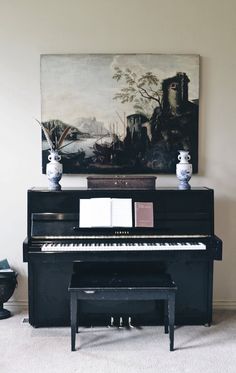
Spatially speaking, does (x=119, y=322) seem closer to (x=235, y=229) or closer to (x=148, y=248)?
(x=148, y=248)

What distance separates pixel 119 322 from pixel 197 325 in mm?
597

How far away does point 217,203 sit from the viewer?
155 inches

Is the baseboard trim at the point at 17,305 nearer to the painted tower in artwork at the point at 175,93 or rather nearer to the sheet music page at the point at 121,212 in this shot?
the sheet music page at the point at 121,212

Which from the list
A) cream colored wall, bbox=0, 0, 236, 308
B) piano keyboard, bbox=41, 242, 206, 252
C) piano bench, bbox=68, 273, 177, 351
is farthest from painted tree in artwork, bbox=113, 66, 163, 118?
piano bench, bbox=68, 273, 177, 351

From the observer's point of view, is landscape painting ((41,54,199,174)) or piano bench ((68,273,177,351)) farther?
landscape painting ((41,54,199,174))

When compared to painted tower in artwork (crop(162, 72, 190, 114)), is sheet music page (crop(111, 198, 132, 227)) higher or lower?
lower

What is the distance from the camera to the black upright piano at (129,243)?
11.1 ft

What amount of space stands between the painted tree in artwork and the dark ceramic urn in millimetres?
1647

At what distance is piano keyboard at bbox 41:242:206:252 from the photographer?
326 cm

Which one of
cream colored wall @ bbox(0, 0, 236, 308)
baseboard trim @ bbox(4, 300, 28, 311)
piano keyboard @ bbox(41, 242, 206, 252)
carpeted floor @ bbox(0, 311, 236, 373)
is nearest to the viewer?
carpeted floor @ bbox(0, 311, 236, 373)

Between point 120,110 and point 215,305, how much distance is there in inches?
71.5

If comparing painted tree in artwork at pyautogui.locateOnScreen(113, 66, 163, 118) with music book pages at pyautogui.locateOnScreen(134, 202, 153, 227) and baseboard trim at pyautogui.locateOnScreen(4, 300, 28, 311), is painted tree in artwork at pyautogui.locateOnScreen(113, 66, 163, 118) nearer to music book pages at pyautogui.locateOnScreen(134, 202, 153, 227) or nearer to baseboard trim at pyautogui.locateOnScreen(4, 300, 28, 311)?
music book pages at pyautogui.locateOnScreen(134, 202, 153, 227)

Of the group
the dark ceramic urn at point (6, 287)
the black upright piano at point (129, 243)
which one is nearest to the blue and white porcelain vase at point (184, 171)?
the black upright piano at point (129, 243)

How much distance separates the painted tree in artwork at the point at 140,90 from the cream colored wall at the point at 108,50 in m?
0.20
